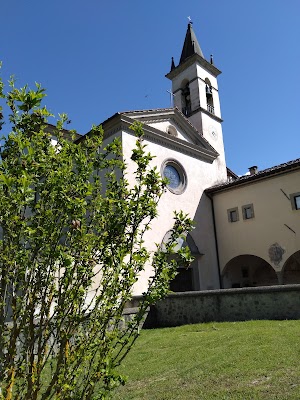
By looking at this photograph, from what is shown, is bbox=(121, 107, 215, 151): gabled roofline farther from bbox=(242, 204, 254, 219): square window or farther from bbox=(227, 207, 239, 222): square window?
bbox=(242, 204, 254, 219): square window

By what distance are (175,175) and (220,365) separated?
513 inches

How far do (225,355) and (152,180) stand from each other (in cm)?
504

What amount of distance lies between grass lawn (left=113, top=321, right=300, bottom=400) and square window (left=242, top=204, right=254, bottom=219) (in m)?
8.85

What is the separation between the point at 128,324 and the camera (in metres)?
2.78

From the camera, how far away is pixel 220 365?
243 inches

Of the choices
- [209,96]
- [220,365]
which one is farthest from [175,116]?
[220,365]

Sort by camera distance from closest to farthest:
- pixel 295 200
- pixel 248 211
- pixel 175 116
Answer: pixel 295 200 → pixel 248 211 → pixel 175 116

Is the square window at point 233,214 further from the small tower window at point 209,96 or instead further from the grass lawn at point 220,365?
the grass lawn at point 220,365

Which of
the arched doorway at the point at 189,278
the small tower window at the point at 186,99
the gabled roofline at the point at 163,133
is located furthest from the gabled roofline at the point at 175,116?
the arched doorway at the point at 189,278

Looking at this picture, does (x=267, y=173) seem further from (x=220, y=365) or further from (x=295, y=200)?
(x=220, y=365)

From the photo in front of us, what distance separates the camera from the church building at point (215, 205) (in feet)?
53.5

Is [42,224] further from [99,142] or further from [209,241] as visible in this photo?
[209,241]

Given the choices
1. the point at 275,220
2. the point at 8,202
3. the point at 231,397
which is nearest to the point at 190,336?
the point at 231,397

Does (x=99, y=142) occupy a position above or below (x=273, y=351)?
above
